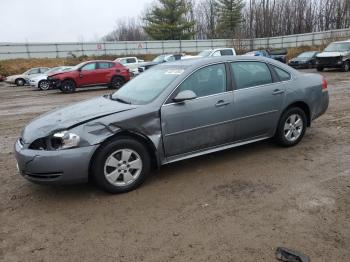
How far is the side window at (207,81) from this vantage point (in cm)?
466

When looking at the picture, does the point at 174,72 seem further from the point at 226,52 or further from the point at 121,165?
the point at 226,52

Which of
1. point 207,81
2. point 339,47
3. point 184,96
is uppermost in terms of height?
point 339,47

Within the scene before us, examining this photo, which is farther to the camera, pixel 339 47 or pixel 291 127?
pixel 339 47

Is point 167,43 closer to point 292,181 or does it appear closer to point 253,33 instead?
point 253,33

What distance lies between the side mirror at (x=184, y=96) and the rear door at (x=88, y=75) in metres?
14.6

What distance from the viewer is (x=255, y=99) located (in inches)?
199

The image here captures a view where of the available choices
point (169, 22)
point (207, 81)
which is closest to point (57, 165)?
point (207, 81)

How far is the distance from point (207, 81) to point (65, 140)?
82.1 inches

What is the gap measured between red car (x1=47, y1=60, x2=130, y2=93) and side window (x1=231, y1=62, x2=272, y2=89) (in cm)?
1418

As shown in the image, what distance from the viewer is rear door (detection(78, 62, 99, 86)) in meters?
18.0

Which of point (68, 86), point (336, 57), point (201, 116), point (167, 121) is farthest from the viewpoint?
point (336, 57)

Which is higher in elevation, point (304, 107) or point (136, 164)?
point (304, 107)

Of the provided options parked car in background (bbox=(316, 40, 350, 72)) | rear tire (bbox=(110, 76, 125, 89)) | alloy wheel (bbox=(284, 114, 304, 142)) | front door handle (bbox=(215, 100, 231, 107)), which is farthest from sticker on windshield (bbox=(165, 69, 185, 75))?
parked car in background (bbox=(316, 40, 350, 72))

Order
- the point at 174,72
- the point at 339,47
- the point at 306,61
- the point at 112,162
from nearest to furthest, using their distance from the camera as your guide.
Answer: the point at 112,162 → the point at 174,72 → the point at 339,47 → the point at 306,61
